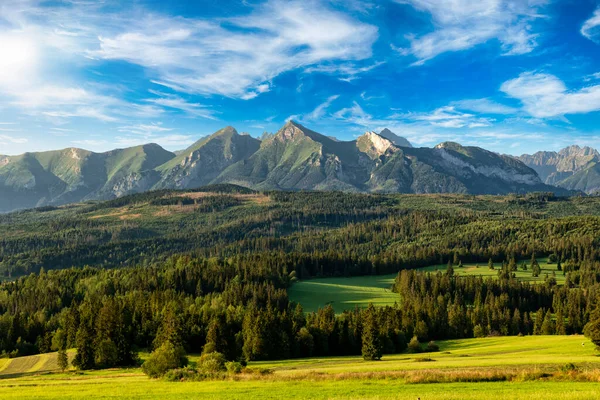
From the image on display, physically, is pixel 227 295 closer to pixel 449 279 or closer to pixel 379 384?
pixel 449 279

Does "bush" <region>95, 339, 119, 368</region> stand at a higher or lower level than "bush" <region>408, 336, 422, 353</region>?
higher

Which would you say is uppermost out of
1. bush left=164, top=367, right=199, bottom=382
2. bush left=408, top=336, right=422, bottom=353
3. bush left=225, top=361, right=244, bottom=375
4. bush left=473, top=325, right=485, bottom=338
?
bush left=164, top=367, right=199, bottom=382

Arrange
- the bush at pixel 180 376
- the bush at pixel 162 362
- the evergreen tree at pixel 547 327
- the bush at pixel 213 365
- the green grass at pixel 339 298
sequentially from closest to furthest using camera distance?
the bush at pixel 180 376, the bush at pixel 162 362, the bush at pixel 213 365, the evergreen tree at pixel 547 327, the green grass at pixel 339 298

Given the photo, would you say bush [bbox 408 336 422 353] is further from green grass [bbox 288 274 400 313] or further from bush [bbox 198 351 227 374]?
green grass [bbox 288 274 400 313]

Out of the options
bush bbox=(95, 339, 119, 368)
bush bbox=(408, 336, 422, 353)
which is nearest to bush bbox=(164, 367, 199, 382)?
bush bbox=(95, 339, 119, 368)

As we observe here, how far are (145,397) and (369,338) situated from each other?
2363 inches

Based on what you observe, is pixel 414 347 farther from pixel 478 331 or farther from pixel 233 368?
pixel 233 368

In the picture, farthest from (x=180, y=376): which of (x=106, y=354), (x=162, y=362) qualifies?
(x=106, y=354)

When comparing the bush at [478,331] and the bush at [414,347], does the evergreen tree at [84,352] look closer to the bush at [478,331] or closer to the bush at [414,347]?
the bush at [414,347]

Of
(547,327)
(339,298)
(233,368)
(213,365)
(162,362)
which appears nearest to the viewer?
(233,368)

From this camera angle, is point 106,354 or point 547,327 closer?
point 106,354

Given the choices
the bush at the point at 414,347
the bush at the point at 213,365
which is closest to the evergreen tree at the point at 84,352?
the bush at the point at 213,365

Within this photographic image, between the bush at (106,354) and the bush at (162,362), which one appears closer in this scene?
the bush at (162,362)

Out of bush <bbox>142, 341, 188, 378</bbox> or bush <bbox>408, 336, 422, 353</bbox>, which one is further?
bush <bbox>408, 336, 422, 353</bbox>
